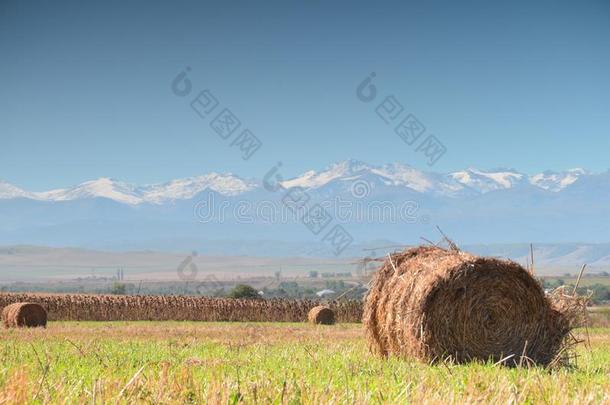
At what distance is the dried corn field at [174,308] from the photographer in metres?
49.9

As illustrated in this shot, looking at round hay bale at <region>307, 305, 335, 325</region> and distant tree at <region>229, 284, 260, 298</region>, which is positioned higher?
distant tree at <region>229, 284, 260, 298</region>

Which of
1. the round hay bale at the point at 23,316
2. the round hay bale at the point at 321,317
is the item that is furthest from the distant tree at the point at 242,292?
the round hay bale at the point at 23,316

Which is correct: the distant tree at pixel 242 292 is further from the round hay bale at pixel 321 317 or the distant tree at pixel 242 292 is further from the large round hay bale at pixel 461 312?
the large round hay bale at pixel 461 312

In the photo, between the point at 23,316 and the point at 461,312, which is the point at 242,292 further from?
the point at 461,312

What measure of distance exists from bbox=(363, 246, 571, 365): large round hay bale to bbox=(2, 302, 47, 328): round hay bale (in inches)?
934

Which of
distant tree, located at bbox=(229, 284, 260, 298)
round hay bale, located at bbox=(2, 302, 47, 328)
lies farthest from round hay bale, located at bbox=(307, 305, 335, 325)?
distant tree, located at bbox=(229, 284, 260, 298)

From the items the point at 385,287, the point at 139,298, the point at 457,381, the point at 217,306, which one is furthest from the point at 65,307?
the point at 457,381

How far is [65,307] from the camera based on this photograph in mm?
49781

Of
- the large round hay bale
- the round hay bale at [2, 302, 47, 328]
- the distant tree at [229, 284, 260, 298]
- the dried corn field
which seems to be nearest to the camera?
the large round hay bale

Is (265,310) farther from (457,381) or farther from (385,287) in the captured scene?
(457,381)

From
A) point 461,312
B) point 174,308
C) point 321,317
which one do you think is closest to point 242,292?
point 174,308

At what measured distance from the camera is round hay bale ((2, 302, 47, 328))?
114ft

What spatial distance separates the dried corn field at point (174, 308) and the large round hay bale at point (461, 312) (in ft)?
116

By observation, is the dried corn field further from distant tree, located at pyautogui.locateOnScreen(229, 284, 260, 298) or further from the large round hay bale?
the large round hay bale
